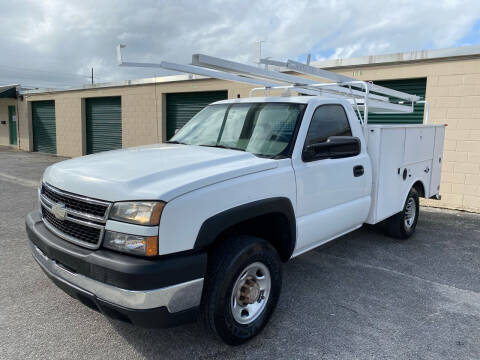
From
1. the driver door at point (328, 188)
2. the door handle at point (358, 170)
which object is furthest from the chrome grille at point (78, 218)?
the door handle at point (358, 170)

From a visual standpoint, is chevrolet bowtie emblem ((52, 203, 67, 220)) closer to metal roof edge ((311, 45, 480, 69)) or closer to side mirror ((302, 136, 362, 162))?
side mirror ((302, 136, 362, 162))

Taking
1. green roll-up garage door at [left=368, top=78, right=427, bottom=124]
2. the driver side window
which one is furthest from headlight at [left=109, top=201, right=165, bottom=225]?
green roll-up garage door at [left=368, top=78, right=427, bottom=124]

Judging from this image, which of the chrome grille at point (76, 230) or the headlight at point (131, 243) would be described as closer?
the headlight at point (131, 243)

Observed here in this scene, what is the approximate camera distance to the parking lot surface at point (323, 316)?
2.87 meters

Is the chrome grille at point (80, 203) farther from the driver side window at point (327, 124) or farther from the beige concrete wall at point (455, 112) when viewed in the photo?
the beige concrete wall at point (455, 112)

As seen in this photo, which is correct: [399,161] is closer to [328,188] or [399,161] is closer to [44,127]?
[328,188]

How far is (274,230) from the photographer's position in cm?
329

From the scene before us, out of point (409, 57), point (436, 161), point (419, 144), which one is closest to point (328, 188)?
point (419, 144)

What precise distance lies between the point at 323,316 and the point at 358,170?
161 cm

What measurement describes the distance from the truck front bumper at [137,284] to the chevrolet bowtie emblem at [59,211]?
273 millimetres

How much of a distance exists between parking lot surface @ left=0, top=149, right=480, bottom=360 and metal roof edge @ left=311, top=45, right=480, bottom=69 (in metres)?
4.30

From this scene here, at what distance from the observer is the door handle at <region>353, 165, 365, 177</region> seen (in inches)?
161

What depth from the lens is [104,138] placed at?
16641 millimetres

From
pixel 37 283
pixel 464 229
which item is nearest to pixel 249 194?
pixel 37 283
